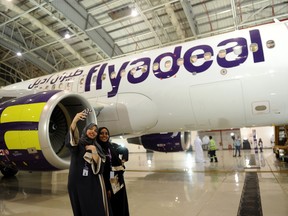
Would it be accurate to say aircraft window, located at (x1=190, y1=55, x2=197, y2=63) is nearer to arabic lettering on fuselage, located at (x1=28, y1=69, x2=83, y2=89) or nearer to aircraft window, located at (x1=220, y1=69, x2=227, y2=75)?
aircraft window, located at (x1=220, y1=69, x2=227, y2=75)

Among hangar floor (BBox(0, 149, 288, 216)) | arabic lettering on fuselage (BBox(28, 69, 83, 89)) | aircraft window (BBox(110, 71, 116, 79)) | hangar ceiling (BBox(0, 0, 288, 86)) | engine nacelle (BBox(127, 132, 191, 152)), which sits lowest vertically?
hangar floor (BBox(0, 149, 288, 216))

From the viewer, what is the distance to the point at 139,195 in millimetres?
4848

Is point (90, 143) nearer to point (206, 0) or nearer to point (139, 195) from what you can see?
point (139, 195)

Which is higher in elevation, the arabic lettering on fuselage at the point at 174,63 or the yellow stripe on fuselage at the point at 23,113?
the arabic lettering on fuselage at the point at 174,63

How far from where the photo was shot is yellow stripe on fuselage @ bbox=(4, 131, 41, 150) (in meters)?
4.38

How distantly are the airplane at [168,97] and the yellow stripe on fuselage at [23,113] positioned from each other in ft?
0.06

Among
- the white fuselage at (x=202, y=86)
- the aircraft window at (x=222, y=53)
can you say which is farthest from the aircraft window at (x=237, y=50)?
the aircraft window at (x=222, y=53)

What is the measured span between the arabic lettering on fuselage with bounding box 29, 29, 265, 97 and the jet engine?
163cm

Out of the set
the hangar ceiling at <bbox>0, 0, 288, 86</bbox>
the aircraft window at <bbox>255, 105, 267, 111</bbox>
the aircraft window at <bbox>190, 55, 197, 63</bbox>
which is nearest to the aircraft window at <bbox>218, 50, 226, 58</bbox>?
the aircraft window at <bbox>190, 55, 197, 63</bbox>

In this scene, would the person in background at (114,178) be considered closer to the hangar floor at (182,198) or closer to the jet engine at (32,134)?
the hangar floor at (182,198)

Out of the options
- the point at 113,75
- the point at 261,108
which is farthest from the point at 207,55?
the point at 113,75

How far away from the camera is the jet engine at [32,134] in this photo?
14.4 feet

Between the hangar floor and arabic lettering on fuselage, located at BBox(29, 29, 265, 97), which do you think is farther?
arabic lettering on fuselage, located at BBox(29, 29, 265, 97)

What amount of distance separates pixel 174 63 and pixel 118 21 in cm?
817
